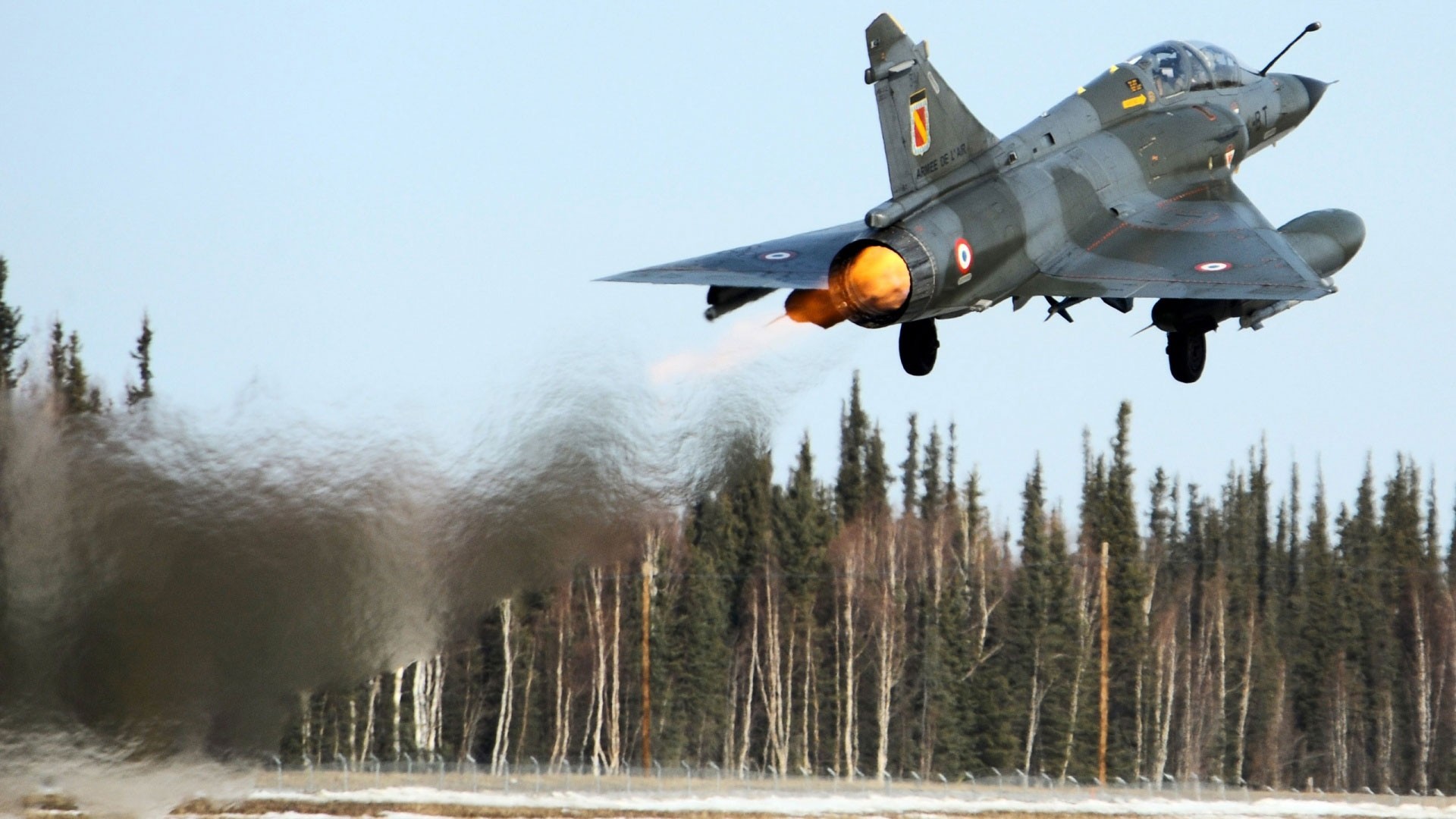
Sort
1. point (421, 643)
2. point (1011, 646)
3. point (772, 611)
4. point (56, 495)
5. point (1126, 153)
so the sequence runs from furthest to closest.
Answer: point (1011, 646) → point (772, 611) → point (1126, 153) → point (421, 643) → point (56, 495)

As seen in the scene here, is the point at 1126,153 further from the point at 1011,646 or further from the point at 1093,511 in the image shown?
the point at 1093,511

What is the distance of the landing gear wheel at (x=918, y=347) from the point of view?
19.9m

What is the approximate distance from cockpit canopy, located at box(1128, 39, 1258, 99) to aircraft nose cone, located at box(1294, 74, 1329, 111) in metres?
1.19

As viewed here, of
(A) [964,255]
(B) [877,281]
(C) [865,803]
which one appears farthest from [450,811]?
(A) [964,255]

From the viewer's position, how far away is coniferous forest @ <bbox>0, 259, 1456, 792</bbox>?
45.2m

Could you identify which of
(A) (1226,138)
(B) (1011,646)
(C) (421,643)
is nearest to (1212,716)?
(B) (1011,646)

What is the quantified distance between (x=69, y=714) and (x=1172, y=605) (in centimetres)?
4986

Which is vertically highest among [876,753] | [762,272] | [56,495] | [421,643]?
[762,272]

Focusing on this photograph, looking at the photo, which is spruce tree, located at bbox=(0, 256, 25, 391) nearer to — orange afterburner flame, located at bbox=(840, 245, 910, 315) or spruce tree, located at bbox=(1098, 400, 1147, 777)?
orange afterburner flame, located at bbox=(840, 245, 910, 315)

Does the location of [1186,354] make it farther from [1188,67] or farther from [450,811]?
[450,811]

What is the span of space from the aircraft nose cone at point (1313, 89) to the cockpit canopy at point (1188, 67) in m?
1.19

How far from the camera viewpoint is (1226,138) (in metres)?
21.7

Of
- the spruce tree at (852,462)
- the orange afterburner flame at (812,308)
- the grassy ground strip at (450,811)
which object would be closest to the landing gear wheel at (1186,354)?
the orange afterburner flame at (812,308)

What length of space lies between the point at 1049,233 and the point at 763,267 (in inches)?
116
